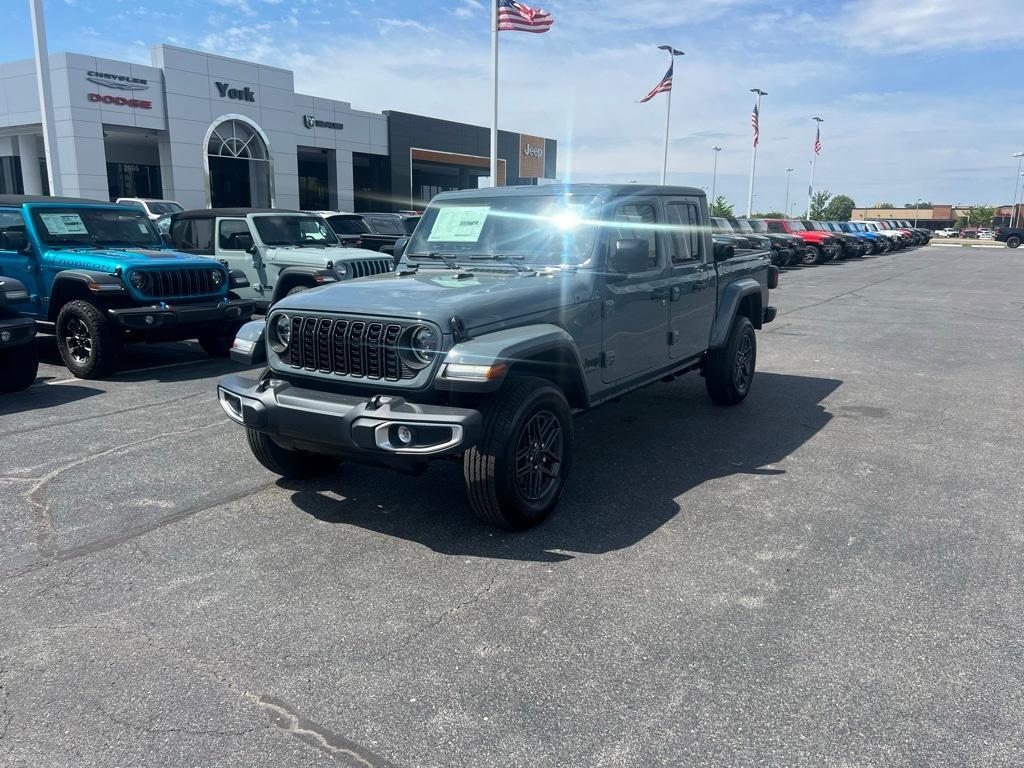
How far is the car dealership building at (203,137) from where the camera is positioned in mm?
27938

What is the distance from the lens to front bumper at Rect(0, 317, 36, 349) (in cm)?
717

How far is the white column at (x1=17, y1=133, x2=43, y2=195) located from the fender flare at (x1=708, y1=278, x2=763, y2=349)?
109 feet

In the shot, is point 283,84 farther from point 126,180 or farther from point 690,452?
point 690,452

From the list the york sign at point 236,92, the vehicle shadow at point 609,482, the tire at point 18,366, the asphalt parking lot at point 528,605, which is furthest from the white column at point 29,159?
the vehicle shadow at point 609,482

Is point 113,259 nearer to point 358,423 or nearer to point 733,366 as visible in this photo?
point 358,423

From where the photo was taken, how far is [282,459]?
501cm

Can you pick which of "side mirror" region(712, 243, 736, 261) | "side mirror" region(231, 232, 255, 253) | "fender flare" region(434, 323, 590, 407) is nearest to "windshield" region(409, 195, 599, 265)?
"fender flare" region(434, 323, 590, 407)

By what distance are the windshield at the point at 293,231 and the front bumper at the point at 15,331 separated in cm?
441

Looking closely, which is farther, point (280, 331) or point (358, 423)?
point (280, 331)

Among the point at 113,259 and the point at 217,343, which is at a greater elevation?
the point at 113,259

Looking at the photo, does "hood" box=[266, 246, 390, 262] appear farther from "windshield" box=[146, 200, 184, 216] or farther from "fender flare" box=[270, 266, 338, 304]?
"windshield" box=[146, 200, 184, 216]

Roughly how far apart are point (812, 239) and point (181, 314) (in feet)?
90.4

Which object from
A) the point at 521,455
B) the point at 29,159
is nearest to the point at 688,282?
the point at 521,455

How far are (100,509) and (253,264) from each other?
7.22 metres
